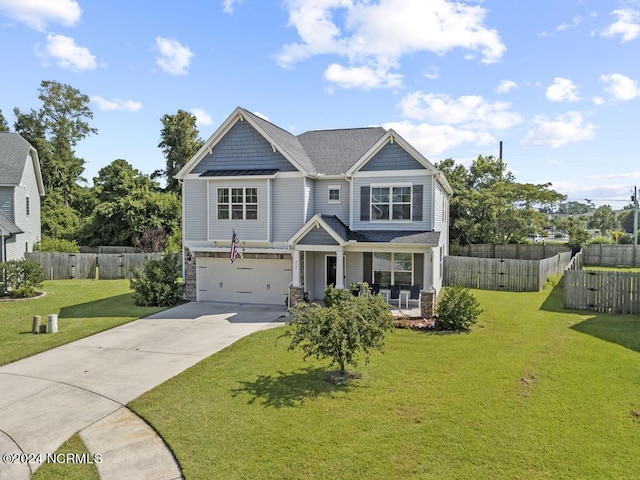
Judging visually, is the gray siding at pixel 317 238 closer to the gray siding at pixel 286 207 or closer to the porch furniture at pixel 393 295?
the gray siding at pixel 286 207

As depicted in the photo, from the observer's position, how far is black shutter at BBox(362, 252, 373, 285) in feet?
65.0

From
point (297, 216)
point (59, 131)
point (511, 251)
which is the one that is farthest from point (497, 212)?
point (59, 131)

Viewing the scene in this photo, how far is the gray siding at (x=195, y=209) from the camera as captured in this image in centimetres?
2041

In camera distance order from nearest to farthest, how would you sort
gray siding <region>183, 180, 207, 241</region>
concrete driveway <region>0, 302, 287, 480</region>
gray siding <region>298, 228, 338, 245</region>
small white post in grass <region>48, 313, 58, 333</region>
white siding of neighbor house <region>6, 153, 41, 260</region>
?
concrete driveway <region>0, 302, 287, 480</region> < small white post in grass <region>48, 313, 58, 333</region> < gray siding <region>298, 228, 338, 245</region> < gray siding <region>183, 180, 207, 241</region> < white siding of neighbor house <region>6, 153, 41, 260</region>

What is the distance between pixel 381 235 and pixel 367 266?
5.88 ft

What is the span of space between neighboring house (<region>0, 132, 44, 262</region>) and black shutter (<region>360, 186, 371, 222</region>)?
20.4m

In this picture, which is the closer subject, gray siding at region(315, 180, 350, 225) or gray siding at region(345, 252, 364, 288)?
gray siding at region(345, 252, 364, 288)

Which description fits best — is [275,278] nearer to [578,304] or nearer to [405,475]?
[578,304]

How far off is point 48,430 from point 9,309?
13947mm

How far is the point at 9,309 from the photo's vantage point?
19094 millimetres

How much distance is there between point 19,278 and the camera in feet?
73.3

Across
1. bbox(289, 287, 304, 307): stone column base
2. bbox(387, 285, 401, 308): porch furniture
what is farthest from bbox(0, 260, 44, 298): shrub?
bbox(387, 285, 401, 308): porch furniture

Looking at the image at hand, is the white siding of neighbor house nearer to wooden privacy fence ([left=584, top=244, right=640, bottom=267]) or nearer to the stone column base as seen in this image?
the stone column base

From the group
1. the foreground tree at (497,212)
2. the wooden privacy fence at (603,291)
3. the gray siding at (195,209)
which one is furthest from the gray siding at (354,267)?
the foreground tree at (497,212)
